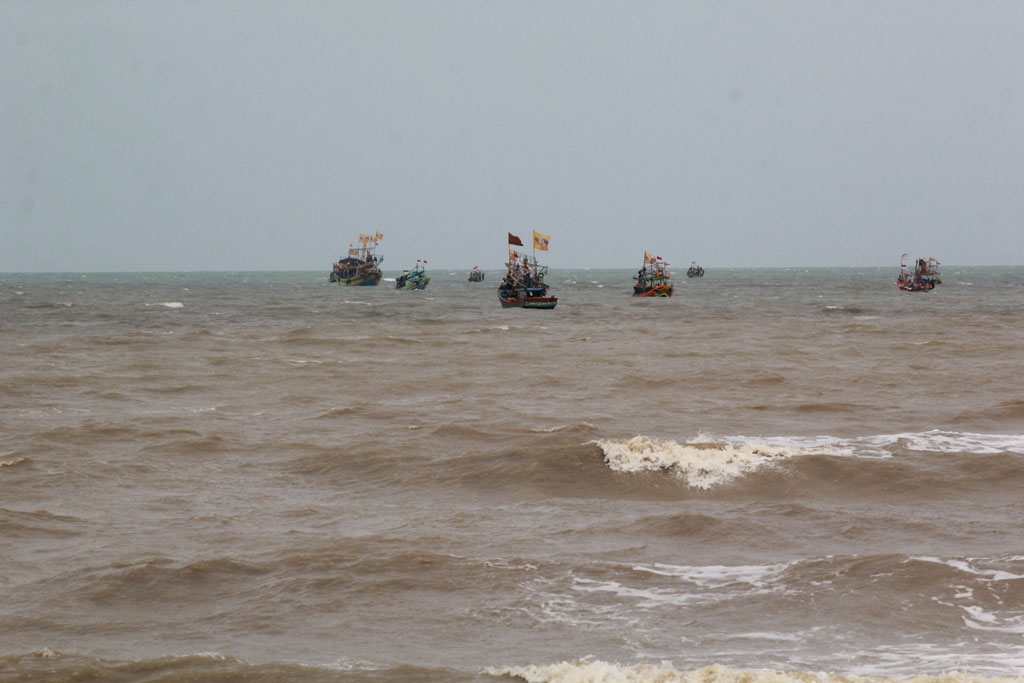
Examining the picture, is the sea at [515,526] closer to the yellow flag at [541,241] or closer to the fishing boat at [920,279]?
the yellow flag at [541,241]

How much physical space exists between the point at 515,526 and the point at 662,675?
4983 millimetres

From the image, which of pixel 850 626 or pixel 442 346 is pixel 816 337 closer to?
pixel 442 346

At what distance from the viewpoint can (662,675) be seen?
22.8ft

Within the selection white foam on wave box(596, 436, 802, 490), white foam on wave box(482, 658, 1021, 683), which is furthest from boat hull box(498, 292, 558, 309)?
white foam on wave box(482, 658, 1021, 683)

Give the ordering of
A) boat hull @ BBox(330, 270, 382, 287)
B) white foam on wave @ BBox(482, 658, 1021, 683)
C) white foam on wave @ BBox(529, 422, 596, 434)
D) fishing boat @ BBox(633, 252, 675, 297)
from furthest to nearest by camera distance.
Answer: boat hull @ BBox(330, 270, 382, 287) < fishing boat @ BBox(633, 252, 675, 297) < white foam on wave @ BBox(529, 422, 596, 434) < white foam on wave @ BBox(482, 658, 1021, 683)

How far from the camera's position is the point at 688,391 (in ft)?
77.9

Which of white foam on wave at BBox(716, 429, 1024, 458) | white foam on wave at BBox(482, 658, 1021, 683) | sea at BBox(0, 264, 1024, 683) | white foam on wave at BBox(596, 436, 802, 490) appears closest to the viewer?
white foam on wave at BBox(482, 658, 1021, 683)

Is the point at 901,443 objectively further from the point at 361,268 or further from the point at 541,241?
the point at 361,268

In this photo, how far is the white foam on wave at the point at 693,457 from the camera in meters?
14.2

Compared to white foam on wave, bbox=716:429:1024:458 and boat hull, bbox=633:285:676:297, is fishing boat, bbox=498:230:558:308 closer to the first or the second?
boat hull, bbox=633:285:676:297

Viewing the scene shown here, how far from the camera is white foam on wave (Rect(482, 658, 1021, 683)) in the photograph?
22.0 feet

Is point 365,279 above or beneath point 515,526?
above

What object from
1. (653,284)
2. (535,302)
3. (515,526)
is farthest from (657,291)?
(515,526)

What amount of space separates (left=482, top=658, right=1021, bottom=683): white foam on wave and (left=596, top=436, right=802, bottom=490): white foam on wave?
681cm
